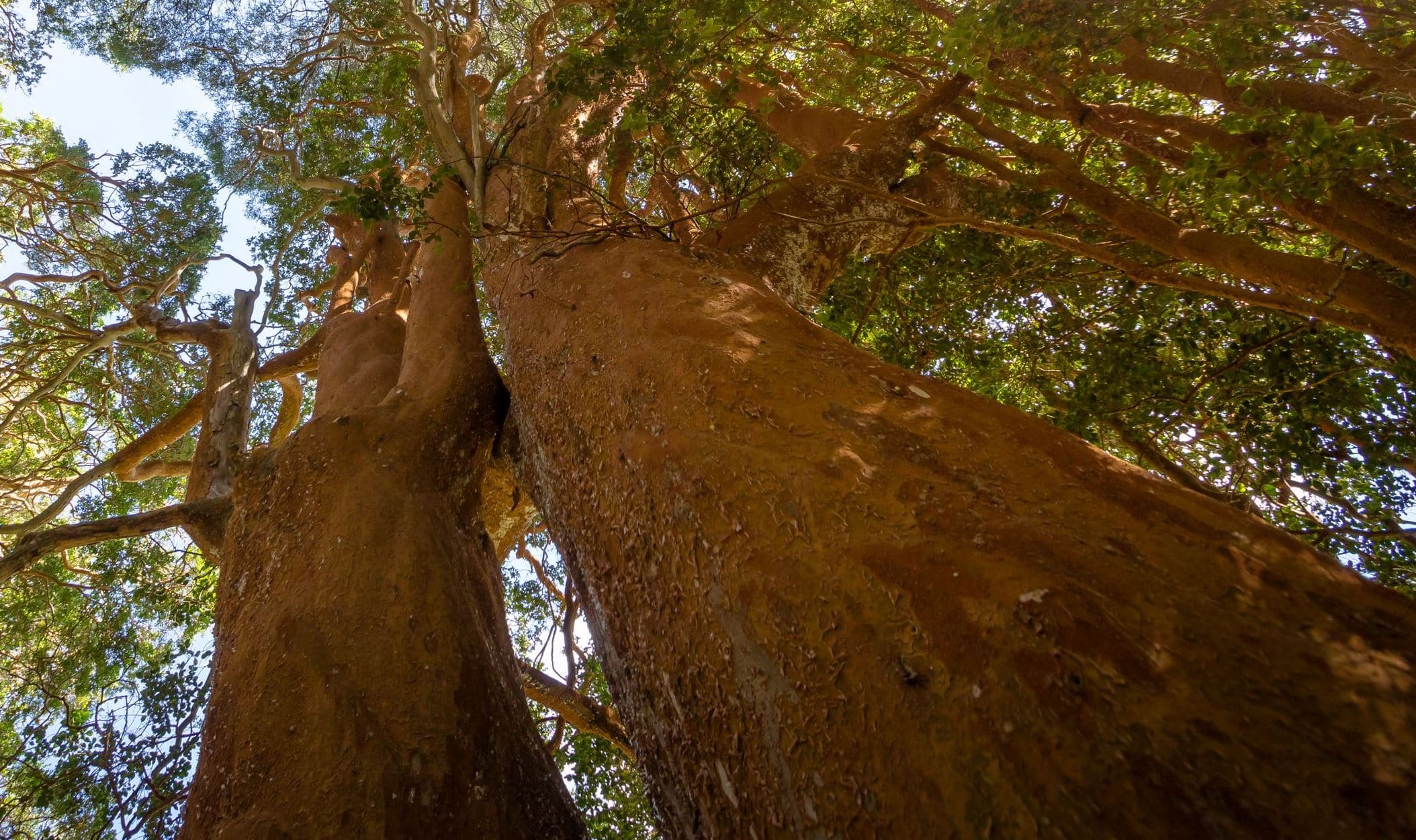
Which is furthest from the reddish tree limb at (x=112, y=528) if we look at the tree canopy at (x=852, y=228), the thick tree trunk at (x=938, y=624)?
the thick tree trunk at (x=938, y=624)

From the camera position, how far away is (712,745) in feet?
5.33

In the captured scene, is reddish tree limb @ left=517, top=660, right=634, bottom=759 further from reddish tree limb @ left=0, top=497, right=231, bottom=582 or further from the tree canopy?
reddish tree limb @ left=0, top=497, right=231, bottom=582

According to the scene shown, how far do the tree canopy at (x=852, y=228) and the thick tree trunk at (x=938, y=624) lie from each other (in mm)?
1569

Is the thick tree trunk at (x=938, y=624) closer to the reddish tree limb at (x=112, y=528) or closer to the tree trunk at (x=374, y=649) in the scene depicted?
the tree trunk at (x=374, y=649)

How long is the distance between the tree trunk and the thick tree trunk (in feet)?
2.03

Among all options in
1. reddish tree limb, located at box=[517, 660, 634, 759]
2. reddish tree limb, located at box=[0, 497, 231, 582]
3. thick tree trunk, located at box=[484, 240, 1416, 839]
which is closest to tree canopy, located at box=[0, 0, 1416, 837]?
reddish tree limb, located at box=[0, 497, 231, 582]

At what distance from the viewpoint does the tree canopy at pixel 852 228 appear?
2.99m

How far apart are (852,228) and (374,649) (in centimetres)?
307

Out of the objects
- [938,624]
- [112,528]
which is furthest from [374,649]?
[938,624]

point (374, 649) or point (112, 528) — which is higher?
point (112, 528)

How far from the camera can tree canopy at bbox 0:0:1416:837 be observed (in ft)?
9.82

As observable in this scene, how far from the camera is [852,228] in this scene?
157 inches

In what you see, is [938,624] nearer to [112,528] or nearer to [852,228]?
[852,228]

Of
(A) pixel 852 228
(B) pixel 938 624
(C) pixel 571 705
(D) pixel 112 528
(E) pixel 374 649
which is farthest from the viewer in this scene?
(C) pixel 571 705
